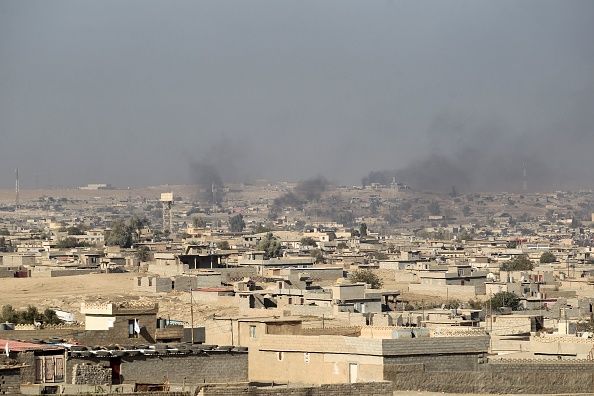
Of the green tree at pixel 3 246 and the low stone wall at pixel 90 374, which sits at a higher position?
the low stone wall at pixel 90 374

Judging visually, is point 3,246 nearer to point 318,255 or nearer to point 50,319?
point 318,255

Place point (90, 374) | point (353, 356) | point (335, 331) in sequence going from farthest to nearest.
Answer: point (335, 331)
point (353, 356)
point (90, 374)

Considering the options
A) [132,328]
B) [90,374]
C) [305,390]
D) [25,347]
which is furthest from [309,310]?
[305,390]

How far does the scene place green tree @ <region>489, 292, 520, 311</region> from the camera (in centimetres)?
4093

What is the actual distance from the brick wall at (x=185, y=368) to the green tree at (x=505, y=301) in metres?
23.6

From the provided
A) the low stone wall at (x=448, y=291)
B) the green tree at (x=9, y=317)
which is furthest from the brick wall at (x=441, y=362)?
the low stone wall at (x=448, y=291)

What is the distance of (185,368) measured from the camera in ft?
54.6

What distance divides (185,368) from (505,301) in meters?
25.9

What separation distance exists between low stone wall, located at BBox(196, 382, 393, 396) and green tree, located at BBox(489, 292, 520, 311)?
2539 centimetres

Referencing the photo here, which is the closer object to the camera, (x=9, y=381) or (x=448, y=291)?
(x=9, y=381)

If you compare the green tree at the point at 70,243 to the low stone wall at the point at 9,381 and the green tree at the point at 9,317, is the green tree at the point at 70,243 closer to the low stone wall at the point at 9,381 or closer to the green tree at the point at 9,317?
the green tree at the point at 9,317

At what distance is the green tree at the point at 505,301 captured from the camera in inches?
1612

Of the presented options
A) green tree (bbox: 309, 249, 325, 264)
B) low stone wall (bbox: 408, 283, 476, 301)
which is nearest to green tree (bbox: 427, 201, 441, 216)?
green tree (bbox: 309, 249, 325, 264)

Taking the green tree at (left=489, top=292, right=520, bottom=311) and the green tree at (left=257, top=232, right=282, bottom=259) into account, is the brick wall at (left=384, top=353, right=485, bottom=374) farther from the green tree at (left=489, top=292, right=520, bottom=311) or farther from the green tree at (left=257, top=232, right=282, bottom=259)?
the green tree at (left=257, top=232, right=282, bottom=259)
